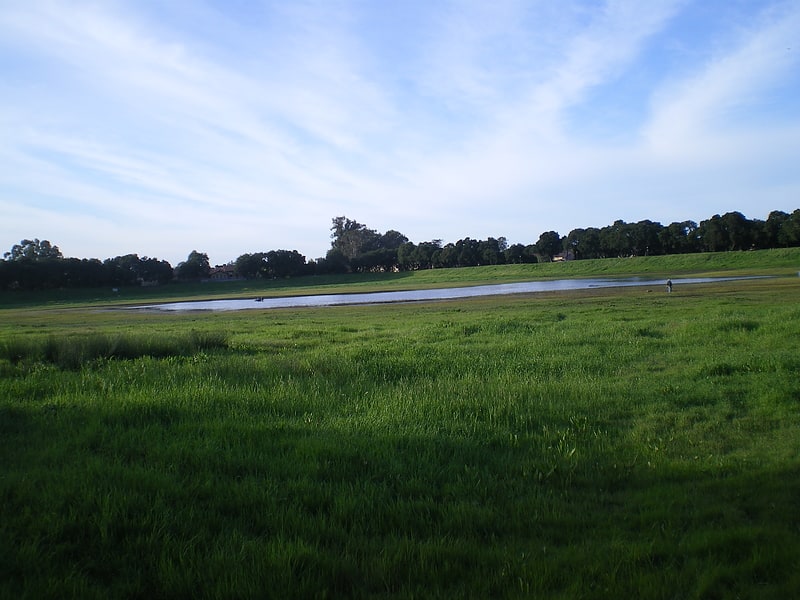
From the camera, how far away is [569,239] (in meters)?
146

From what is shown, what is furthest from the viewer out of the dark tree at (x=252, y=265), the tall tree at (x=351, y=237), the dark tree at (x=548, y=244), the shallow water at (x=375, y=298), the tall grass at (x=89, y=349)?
the tall tree at (x=351, y=237)

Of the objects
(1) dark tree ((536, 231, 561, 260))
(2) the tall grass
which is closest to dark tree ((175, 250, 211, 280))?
(1) dark tree ((536, 231, 561, 260))

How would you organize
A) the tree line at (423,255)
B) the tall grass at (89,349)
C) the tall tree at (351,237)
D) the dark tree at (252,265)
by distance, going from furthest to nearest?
the tall tree at (351,237) → the dark tree at (252,265) → the tree line at (423,255) → the tall grass at (89,349)

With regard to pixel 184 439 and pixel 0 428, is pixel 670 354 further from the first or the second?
pixel 0 428

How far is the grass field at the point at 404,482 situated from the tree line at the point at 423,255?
94.5 meters

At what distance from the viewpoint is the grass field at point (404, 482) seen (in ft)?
12.6

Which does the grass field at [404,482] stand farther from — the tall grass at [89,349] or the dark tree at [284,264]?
the dark tree at [284,264]

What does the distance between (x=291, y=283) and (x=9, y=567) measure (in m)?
107

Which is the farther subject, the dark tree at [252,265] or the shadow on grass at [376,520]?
the dark tree at [252,265]

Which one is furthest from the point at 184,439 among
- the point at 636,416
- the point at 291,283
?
the point at 291,283

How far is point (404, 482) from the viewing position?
211 inches

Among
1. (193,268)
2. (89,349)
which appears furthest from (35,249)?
(89,349)

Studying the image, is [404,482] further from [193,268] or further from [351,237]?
[351,237]

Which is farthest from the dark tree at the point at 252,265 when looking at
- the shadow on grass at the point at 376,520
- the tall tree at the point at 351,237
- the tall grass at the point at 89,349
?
the shadow on grass at the point at 376,520
